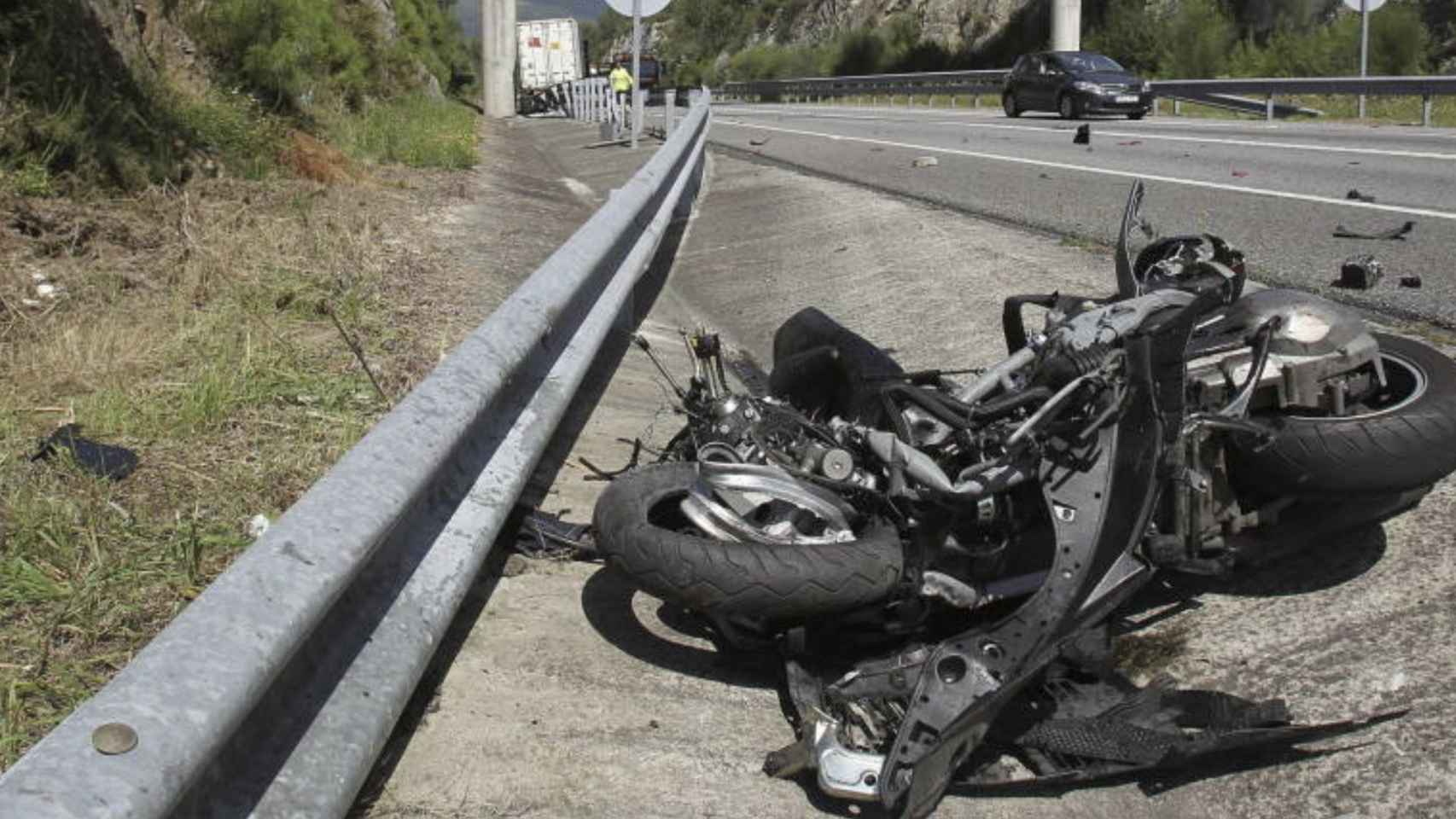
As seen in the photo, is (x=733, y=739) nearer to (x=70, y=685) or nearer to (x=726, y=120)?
(x=70, y=685)

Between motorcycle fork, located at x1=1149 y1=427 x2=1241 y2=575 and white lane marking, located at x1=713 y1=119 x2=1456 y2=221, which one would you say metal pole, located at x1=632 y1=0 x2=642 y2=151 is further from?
motorcycle fork, located at x1=1149 y1=427 x2=1241 y2=575

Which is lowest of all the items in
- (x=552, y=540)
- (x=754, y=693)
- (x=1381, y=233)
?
(x=754, y=693)

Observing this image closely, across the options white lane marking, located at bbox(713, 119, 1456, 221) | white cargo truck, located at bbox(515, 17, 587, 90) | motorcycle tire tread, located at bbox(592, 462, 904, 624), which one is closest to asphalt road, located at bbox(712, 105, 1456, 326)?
white lane marking, located at bbox(713, 119, 1456, 221)

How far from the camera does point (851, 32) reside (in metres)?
71.9

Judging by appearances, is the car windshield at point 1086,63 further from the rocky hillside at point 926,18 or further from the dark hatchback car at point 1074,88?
the rocky hillside at point 926,18

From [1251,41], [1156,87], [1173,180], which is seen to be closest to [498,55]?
[1156,87]

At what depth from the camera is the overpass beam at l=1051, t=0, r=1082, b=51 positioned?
4119 cm

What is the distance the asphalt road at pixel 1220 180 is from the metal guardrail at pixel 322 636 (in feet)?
14.6

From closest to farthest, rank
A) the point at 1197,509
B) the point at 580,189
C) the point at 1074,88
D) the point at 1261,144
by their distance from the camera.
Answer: the point at 1197,509
the point at 580,189
the point at 1261,144
the point at 1074,88

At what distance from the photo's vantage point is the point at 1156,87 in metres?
31.0

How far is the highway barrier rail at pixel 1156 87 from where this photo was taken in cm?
2333

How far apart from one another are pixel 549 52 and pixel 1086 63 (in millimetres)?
27021

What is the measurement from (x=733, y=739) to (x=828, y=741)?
1.05 feet

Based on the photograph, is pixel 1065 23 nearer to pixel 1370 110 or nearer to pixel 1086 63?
pixel 1086 63
